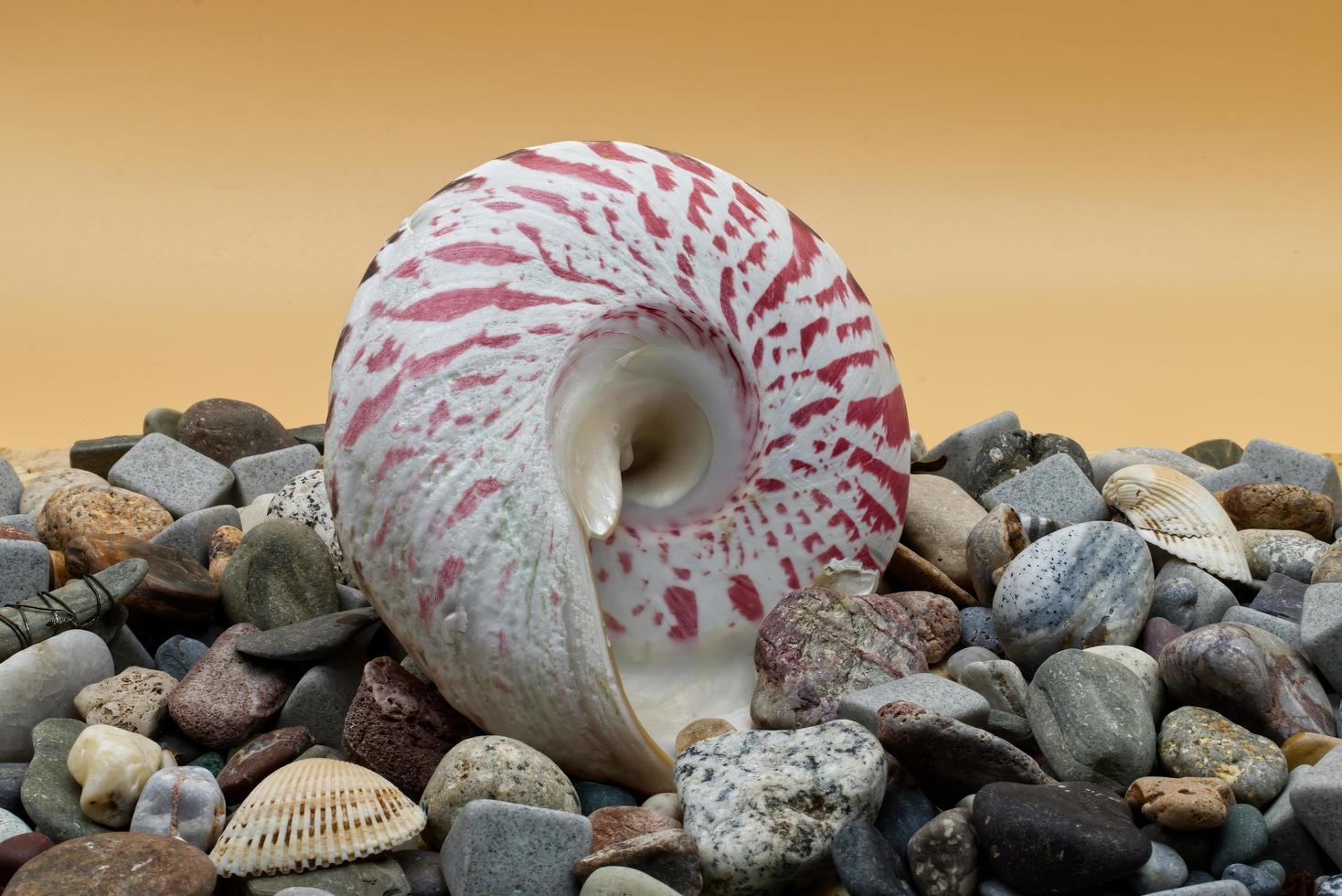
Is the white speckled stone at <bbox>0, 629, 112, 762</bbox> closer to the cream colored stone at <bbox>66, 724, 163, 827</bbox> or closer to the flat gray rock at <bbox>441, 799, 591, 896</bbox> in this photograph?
the cream colored stone at <bbox>66, 724, 163, 827</bbox>

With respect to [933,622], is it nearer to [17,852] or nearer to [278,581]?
[278,581]

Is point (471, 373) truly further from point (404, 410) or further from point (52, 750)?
point (52, 750)

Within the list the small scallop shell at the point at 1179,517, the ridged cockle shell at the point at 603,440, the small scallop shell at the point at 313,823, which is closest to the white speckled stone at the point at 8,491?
the ridged cockle shell at the point at 603,440

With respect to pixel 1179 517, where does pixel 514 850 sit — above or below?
below

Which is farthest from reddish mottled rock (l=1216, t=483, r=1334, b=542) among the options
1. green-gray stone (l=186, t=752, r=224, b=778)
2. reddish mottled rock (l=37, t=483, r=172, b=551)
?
reddish mottled rock (l=37, t=483, r=172, b=551)

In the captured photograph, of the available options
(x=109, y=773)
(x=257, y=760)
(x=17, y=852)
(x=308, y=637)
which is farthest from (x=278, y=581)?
(x=17, y=852)

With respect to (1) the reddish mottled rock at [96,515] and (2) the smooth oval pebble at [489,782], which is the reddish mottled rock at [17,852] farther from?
(1) the reddish mottled rock at [96,515]

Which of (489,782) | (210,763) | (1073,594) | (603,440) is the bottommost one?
(210,763)
